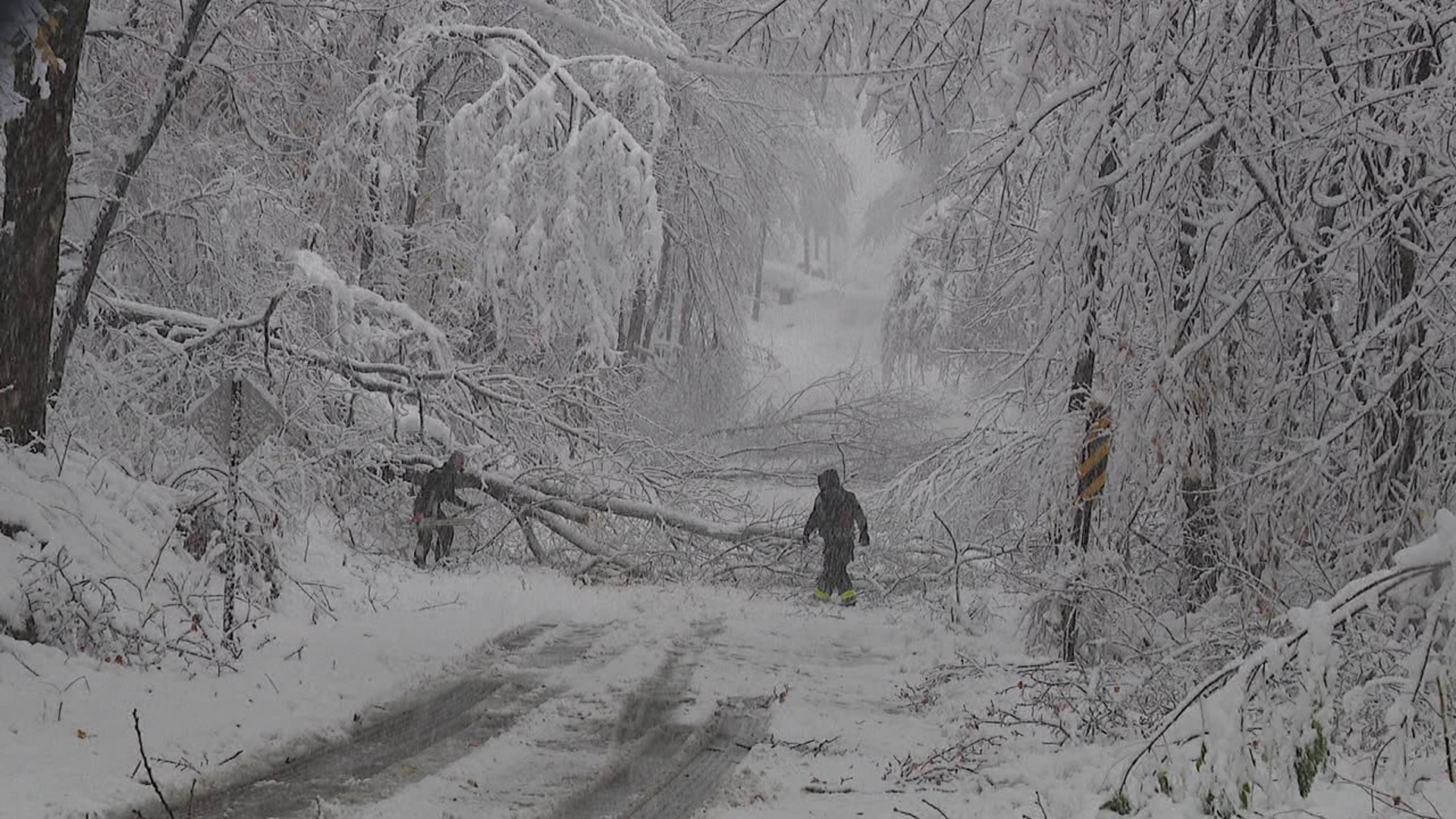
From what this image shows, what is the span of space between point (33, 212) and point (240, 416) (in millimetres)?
1716

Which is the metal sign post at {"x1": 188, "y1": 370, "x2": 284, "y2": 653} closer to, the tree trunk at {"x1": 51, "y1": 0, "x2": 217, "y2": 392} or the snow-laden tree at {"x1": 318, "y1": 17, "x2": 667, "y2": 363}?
the tree trunk at {"x1": 51, "y1": 0, "x2": 217, "y2": 392}

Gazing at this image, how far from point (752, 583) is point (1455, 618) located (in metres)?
11.2

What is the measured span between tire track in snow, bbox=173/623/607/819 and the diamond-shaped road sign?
2.02m

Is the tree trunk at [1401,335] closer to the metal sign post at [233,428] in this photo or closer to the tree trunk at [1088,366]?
the tree trunk at [1088,366]

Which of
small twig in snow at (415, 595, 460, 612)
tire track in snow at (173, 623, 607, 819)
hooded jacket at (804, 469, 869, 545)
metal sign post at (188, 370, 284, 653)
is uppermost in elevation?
metal sign post at (188, 370, 284, 653)

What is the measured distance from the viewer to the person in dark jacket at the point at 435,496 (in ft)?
44.9

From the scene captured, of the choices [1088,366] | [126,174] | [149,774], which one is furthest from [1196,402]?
[126,174]

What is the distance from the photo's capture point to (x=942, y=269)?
39.5 feet

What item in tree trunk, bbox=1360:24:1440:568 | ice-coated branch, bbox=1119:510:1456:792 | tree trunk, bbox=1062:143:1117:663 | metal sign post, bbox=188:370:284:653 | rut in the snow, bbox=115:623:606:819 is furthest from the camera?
metal sign post, bbox=188:370:284:653

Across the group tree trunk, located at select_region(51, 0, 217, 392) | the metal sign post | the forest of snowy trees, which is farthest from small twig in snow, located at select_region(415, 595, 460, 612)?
tree trunk, located at select_region(51, 0, 217, 392)

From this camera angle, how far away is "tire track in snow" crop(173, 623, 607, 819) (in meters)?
5.75

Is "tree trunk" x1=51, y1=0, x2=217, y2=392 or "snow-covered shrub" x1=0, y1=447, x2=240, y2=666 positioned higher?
"tree trunk" x1=51, y1=0, x2=217, y2=392

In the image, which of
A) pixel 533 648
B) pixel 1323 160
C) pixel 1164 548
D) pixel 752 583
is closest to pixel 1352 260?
pixel 1323 160

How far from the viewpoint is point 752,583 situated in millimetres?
14977
